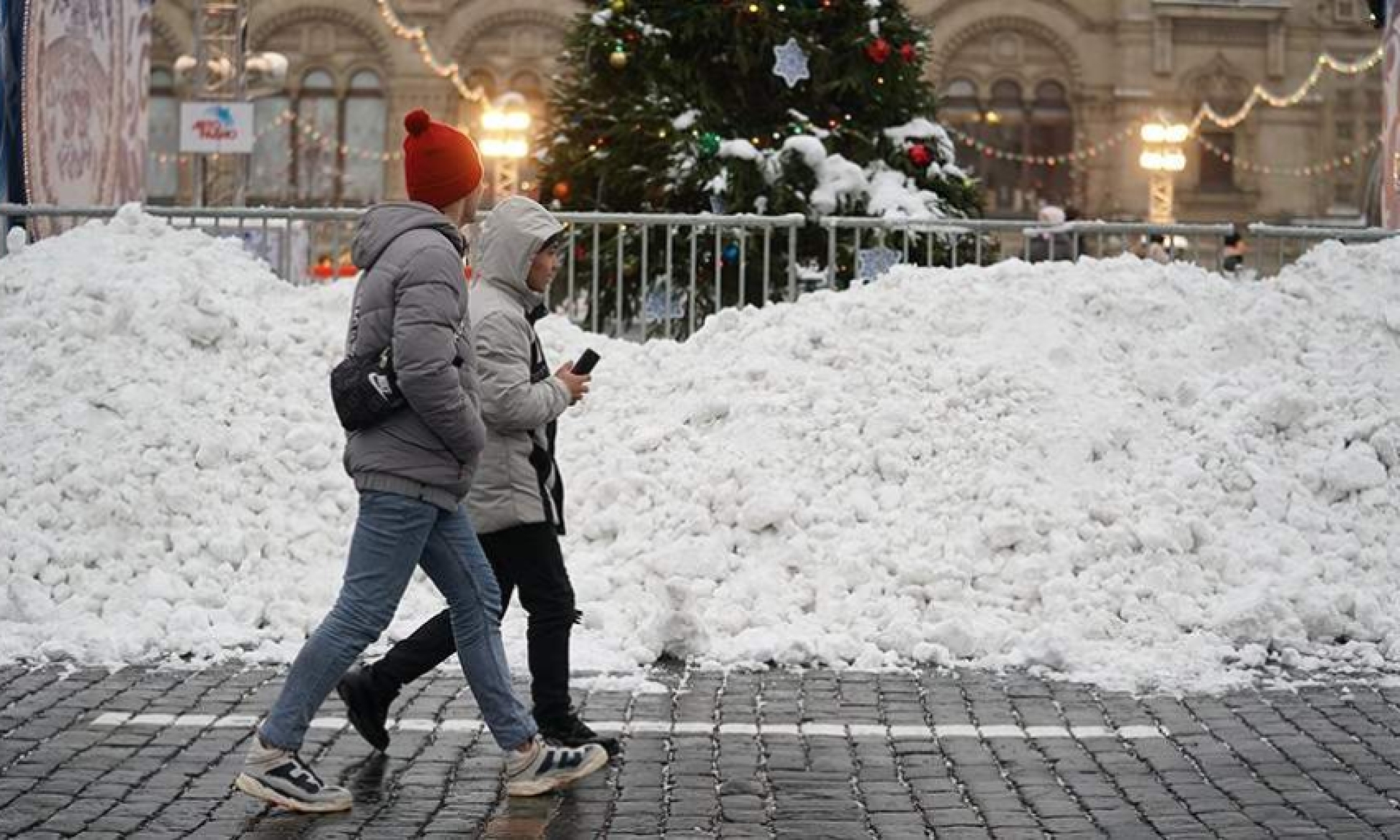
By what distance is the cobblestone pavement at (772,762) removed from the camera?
6.23m

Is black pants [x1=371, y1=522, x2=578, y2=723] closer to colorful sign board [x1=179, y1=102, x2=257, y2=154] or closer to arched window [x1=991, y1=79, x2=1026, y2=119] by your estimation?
colorful sign board [x1=179, y1=102, x2=257, y2=154]

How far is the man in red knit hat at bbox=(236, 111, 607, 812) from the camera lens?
20.6ft

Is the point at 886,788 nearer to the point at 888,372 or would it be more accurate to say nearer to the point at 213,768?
the point at 213,768

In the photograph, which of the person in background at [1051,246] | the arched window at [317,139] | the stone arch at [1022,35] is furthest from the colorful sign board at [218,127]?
the stone arch at [1022,35]

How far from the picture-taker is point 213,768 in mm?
6906

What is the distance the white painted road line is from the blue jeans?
919 millimetres

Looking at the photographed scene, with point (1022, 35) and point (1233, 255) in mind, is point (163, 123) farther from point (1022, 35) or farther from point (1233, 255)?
point (1233, 255)

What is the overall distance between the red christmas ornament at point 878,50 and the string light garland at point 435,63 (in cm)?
3163

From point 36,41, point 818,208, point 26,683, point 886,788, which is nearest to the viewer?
point 886,788

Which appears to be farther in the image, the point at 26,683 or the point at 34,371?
the point at 34,371

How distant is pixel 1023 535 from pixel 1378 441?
6.80 ft

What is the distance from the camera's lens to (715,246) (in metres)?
13.0

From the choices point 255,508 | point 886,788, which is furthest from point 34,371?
point 886,788

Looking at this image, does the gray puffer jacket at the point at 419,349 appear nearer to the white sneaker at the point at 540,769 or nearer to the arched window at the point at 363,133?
the white sneaker at the point at 540,769
